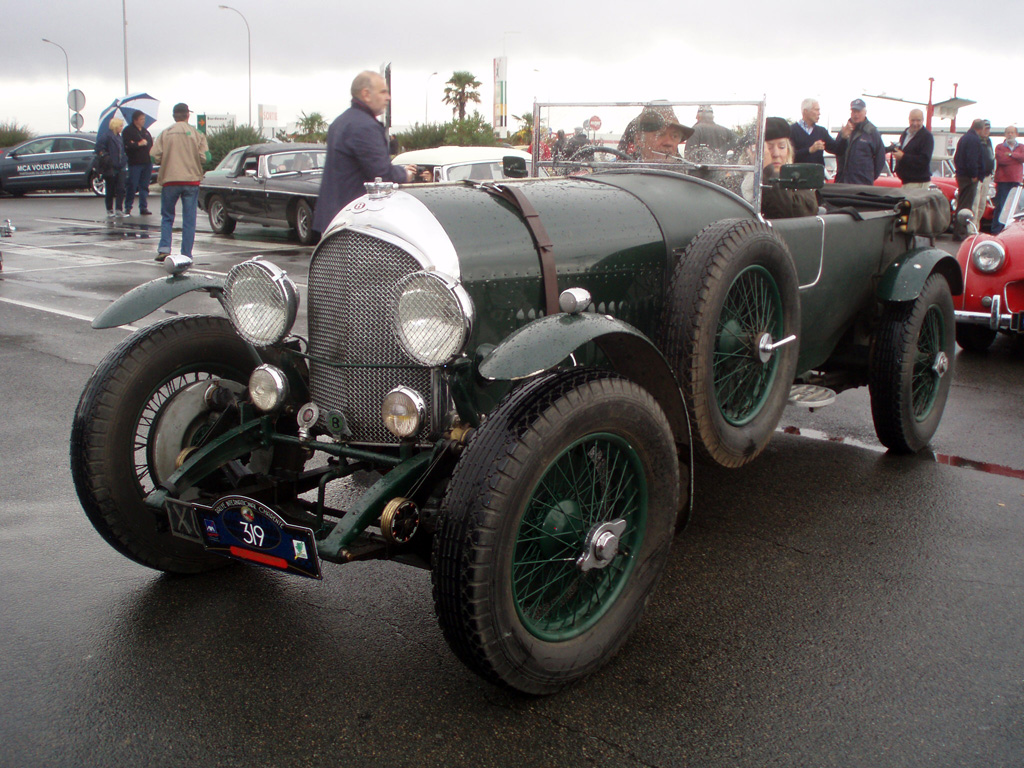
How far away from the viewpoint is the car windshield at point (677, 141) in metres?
4.39

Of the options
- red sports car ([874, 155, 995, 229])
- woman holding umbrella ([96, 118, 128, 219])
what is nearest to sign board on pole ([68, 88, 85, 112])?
woman holding umbrella ([96, 118, 128, 219])

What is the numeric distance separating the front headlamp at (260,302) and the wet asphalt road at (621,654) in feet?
2.94

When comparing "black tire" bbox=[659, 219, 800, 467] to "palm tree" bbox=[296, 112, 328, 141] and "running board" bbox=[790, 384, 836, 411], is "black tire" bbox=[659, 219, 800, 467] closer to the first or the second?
"running board" bbox=[790, 384, 836, 411]

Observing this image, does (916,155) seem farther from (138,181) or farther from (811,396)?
(138,181)

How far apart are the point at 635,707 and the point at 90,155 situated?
2545cm

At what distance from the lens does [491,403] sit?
303 cm

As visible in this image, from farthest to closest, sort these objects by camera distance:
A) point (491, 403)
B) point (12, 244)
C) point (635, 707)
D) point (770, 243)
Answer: point (12, 244), point (770, 243), point (491, 403), point (635, 707)

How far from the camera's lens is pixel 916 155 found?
457 inches

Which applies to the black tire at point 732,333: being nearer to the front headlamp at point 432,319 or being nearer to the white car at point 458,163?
the front headlamp at point 432,319

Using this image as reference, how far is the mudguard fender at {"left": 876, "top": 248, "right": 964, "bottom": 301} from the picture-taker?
4465mm

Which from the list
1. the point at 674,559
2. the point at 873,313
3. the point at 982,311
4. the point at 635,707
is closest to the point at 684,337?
the point at 674,559

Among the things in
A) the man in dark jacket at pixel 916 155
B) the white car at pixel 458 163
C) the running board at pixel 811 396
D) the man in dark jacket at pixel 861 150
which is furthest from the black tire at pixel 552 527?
the man in dark jacket at pixel 916 155

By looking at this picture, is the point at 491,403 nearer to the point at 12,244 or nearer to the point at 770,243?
the point at 770,243

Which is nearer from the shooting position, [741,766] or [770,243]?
[741,766]
